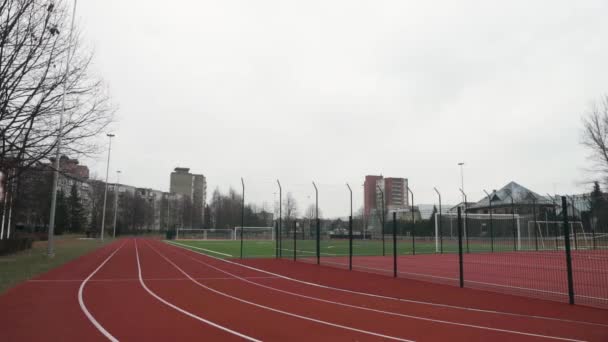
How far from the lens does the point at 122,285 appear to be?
12359mm

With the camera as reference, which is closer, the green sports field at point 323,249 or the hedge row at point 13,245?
the hedge row at point 13,245

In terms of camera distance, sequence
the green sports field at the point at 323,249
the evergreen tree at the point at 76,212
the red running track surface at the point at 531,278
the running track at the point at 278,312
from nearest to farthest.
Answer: the running track at the point at 278,312
the red running track surface at the point at 531,278
the green sports field at the point at 323,249
the evergreen tree at the point at 76,212

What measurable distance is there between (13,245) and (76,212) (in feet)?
201

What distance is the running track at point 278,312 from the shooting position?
6.65 metres

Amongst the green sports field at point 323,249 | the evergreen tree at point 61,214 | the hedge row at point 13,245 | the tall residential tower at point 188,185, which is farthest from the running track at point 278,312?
the tall residential tower at point 188,185

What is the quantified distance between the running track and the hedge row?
15.1 meters

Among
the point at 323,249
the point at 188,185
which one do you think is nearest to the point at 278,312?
the point at 323,249

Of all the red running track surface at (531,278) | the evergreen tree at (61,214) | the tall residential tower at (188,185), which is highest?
the tall residential tower at (188,185)

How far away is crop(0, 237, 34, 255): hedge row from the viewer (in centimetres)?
2507

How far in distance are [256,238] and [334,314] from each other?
53507 millimetres

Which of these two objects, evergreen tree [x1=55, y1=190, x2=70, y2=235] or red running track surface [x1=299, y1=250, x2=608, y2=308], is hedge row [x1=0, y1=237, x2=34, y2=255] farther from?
evergreen tree [x1=55, y1=190, x2=70, y2=235]

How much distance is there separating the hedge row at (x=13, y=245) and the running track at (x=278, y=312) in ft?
49.5

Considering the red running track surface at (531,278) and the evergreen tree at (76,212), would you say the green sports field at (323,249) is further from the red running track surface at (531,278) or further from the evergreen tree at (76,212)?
the evergreen tree at (76,212)

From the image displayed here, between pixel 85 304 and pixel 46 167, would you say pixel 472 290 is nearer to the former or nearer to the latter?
pixel 85 304
